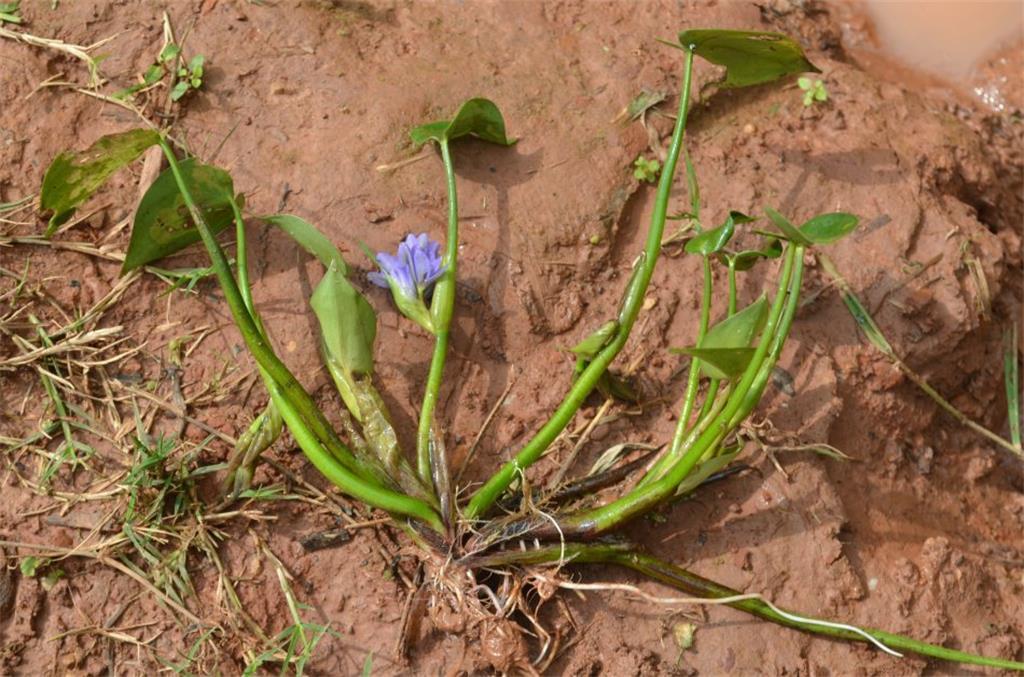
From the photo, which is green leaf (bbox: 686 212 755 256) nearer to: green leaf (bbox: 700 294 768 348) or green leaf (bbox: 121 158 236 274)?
green leaf (bbox: 700 294 768 348)

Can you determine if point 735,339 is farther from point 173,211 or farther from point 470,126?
point 173,211

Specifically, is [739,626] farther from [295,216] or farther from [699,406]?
[295,216]

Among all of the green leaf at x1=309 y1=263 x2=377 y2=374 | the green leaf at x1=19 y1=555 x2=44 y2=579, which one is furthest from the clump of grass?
the green leaf at x1=19 y1=555 x2=44 y2=579

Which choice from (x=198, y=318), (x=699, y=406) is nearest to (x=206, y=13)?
(x=198, y=318)

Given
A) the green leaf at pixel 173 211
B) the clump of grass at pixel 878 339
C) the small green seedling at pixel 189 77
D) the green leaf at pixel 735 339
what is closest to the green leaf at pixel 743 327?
the green leaf at pixel 735 339

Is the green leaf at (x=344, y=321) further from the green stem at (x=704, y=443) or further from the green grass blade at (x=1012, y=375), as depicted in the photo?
the green grass blade at (x=1012, y=375)
